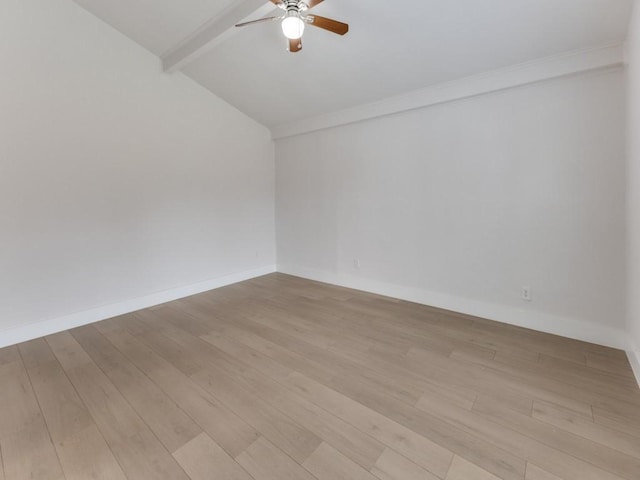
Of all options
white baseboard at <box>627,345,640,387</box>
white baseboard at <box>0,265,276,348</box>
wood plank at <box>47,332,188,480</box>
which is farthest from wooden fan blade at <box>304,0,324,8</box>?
white baseboard at <box>0,265,276,348</box>

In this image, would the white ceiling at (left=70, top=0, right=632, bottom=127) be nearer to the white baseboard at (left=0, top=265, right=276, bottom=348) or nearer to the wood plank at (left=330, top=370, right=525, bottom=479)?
the white baseboard at (left=0, top=265, right=276, bottom=348)

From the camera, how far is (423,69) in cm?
294

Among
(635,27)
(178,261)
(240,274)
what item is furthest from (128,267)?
(635,27)

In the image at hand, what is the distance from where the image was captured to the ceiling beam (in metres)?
2.50

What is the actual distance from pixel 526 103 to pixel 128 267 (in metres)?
4.50

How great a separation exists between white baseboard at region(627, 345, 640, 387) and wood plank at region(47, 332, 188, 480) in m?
2.85

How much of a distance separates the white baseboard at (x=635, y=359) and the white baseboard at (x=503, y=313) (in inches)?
7.1

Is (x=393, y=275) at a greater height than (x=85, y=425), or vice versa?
(x=393, y=275)

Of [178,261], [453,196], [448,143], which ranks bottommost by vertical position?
[178,261]

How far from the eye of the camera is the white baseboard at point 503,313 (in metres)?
2.46

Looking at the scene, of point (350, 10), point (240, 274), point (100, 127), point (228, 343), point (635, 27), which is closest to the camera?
point (635, 27)

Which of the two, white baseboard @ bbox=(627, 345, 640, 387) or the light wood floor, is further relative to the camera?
white baseboard @ bbox=(627, 345, 640, 387)

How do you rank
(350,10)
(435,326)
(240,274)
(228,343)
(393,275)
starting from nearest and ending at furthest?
(350,10) < (228,343) < (435,326) < (393,275) < (240,274)

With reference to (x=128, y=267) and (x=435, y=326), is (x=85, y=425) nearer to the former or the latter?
(x=128, y=267)
